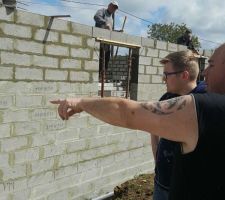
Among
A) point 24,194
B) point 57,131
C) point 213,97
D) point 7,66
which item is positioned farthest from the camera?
point 57,131

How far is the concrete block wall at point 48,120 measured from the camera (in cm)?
481

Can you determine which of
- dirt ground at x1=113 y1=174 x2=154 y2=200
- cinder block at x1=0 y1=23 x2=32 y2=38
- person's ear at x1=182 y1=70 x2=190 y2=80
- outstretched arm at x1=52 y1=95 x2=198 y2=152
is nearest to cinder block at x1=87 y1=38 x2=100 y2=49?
cinder block at x1=0 y1=23 x2=32 y2=38

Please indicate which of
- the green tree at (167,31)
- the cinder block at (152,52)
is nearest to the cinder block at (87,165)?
the cinder block at (152,52)

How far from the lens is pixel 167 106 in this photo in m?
1.79

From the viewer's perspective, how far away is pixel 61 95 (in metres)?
5.58

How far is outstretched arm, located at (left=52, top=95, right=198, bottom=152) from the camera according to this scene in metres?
1.72

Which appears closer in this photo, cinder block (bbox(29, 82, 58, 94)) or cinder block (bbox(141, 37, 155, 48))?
cinder block (bbox(29, 82, 58, 94))

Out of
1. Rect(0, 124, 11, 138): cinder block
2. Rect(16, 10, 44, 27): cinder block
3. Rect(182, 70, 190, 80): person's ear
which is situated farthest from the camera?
Rect(16, 10, 44, 27): cinder block

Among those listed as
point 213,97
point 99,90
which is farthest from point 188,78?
point 99,90

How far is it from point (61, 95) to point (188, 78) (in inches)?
97.2

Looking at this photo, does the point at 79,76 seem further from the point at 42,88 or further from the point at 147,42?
the point at 147,42

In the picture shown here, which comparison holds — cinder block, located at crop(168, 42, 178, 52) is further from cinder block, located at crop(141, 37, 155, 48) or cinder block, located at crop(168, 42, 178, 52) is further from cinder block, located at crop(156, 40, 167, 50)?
cinder block, located at crop(141, 37, 155, 48)

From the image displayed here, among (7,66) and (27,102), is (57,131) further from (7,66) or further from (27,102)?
(7,66)

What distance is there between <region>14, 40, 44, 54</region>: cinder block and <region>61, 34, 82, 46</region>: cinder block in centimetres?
43
